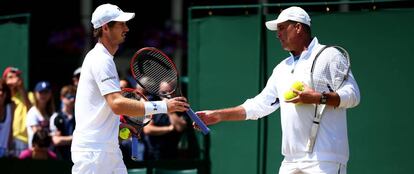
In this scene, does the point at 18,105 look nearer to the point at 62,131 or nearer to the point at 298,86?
the point at 62,131

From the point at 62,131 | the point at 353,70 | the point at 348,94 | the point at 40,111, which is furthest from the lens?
the point at 40,111

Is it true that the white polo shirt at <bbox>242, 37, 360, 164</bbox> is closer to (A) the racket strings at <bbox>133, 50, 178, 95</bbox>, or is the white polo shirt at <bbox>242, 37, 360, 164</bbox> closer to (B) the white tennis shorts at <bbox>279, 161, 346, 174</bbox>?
(B) the white tennis shorts at <bbox>279, 161, 346, 174</bbox>

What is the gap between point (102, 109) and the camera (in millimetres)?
7605

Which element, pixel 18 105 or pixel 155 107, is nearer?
pixel 155 107

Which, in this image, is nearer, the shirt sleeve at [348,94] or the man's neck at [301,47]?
the shirt sleeve at [348,94]

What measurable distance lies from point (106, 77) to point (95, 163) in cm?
68

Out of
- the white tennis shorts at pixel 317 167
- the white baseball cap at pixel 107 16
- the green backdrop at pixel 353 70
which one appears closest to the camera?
the white tennis shorts at pixel 317 167

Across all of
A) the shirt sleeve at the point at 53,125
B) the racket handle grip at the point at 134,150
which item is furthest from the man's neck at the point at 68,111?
the racket handle grip at the point at 134,150

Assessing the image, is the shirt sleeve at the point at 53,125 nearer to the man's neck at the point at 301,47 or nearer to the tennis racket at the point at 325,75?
the man's neck at the point at 301,47

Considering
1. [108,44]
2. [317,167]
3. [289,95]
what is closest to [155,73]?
[108,44]

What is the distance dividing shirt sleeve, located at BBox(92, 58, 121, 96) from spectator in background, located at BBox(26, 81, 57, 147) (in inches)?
186

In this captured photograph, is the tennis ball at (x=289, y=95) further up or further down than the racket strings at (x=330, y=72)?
further down

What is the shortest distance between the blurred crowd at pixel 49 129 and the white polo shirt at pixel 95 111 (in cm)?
402

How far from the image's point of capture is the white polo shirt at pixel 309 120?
7598 mm
